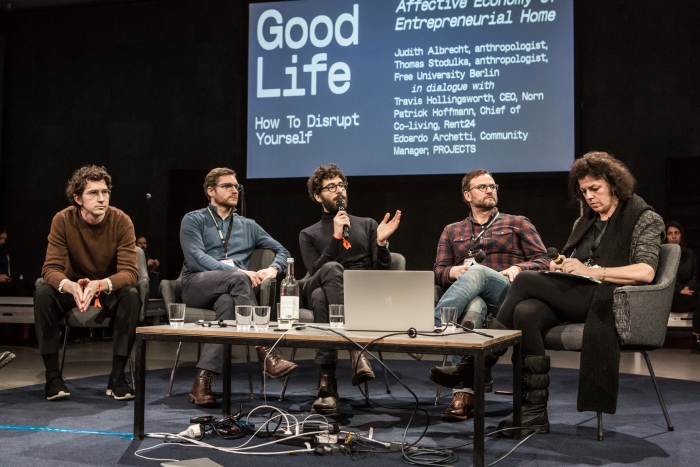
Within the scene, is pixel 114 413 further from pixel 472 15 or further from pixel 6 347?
pixel 472 15

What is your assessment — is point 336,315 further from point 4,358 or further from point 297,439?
point 4,358

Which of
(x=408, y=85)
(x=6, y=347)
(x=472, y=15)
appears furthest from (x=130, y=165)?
(x=472, y=15)

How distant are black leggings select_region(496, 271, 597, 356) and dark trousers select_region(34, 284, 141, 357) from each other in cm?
192

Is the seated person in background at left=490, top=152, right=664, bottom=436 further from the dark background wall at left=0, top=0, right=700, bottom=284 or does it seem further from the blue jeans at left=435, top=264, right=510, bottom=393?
the dark background wall at left=0, top=0, right=700, bottom=284

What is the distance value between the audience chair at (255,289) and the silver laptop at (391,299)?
4.18ft

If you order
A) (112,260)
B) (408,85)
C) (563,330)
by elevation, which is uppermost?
(408,85)

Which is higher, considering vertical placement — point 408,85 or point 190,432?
point 408,85

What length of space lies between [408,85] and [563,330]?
3.87 metres

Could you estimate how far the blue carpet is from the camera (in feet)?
7.75

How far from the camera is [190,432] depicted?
259 cm

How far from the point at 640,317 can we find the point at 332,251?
1.63 metres

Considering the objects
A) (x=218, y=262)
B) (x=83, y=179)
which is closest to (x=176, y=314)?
(x=218, y=262)

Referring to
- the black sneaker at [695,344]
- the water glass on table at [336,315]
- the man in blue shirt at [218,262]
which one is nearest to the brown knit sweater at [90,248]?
the man in blue shirt at [218,262]

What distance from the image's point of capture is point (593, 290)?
9.29 feet
